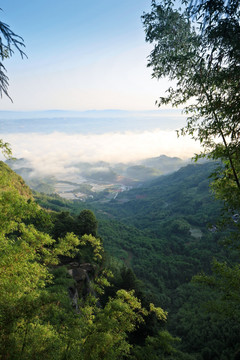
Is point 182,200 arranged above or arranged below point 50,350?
below

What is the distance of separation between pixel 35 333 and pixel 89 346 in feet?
8.35

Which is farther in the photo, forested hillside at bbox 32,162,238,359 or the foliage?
forested hillside at bbox 32,162,238,359

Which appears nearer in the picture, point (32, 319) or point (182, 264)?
point (32, 319)

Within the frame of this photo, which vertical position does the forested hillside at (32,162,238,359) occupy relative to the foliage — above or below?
below

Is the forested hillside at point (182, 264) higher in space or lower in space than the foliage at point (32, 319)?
lower

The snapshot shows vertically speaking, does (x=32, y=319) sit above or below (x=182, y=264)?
above

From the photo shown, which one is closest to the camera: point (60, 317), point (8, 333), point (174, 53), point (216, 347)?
point (8, 333)

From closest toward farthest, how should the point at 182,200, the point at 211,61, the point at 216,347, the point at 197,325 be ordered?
the point at 211,61, the point at 216,347, the point at 197,325, the point at 182,200

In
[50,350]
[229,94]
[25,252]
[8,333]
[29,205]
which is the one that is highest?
[229,94]

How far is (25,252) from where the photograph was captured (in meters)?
8.37

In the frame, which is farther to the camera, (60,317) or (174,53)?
(60,317)

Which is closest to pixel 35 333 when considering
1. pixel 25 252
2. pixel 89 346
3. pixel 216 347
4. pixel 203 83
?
pixel 89 346

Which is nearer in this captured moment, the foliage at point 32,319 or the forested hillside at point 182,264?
the foliage at point 32,319

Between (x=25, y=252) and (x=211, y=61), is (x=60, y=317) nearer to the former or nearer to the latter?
(x=25, y=252)
